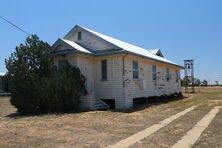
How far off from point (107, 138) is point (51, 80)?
29.9 feet

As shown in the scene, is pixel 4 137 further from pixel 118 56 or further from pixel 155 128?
pixel 118 56

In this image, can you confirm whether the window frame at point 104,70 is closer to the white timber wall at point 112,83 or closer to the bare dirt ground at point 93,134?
the white timber wall at point 112,83

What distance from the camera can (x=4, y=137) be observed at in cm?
1026

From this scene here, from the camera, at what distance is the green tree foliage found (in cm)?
1809

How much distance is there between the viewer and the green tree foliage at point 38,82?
59.4 feet

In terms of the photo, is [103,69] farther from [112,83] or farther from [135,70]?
[135,70]

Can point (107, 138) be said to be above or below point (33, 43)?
below

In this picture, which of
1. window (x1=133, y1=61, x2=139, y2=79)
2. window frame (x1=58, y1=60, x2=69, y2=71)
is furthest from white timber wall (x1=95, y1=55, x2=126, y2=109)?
window frame (x1=58, y1=60, x2=69, y2=71)

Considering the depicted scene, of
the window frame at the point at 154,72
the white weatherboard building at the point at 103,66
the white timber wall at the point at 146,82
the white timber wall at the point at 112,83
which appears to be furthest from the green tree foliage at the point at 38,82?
the window frame at the point at 154,72

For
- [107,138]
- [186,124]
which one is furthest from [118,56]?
[107,138]

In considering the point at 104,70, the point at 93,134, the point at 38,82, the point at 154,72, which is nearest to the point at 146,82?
the point at 154,72

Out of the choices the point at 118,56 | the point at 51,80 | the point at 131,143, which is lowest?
the point at 131,143

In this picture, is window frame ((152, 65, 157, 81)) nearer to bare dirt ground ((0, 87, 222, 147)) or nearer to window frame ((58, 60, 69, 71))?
window frame ((58, 60, 69, 71))

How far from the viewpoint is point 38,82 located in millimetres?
18250
